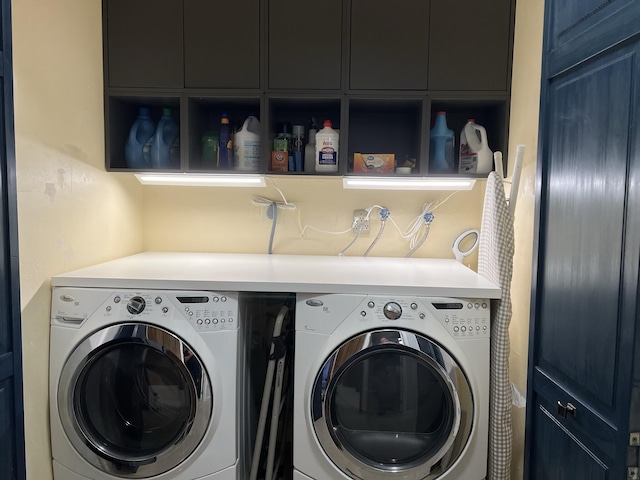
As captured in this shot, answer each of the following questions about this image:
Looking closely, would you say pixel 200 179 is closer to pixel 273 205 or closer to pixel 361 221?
pixel 273 205

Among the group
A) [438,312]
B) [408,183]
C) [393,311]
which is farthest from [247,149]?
[438,312]

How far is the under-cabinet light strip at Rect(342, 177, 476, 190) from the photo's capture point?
6.73 feet

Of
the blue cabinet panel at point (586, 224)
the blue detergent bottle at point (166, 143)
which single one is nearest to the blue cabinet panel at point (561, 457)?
the blue cabinet panel at point (586, 224)

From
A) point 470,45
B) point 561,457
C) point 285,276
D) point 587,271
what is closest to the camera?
point 587,271

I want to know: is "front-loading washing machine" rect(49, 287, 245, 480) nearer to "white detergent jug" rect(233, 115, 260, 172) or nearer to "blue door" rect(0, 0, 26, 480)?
"blue door" rect(0, 0, 26, 480)

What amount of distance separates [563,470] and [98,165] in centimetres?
216

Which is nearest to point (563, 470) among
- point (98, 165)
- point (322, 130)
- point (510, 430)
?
point (510, 430)

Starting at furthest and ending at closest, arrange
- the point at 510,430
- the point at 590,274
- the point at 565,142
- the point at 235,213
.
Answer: the point at 235,213
the point at 510,430
the point at 565,142
the point at 590,274

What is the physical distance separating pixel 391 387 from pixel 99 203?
156 centimetres

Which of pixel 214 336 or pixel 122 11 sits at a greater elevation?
pixel 122 11

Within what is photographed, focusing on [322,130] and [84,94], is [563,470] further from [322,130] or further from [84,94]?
[84,94]

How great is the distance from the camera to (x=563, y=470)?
4.03 feet

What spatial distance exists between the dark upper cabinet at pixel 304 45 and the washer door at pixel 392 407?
1195 millimetres

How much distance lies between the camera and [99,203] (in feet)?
6.66
